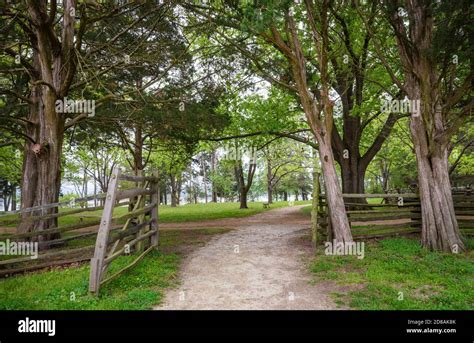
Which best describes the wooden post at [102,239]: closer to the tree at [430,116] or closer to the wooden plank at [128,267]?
the wooden plank at [128,267]

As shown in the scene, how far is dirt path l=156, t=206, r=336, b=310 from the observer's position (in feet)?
16.1

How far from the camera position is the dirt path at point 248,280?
4.90 metres

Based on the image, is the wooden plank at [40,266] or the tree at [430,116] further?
the tree at [430,116]

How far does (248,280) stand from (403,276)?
10.4 ft

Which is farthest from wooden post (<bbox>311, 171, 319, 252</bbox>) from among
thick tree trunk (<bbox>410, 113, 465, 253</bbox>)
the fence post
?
thick tree trunk (<bbox>410, 113, 465, 253</bbox>)

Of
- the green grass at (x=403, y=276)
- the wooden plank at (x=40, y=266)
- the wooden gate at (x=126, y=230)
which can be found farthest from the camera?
the wooden plank at (x=40, y=266)

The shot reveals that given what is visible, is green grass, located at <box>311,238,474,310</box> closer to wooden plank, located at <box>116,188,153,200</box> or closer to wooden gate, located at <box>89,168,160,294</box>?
wooden gate, located at <box>89,168,160,294</box>

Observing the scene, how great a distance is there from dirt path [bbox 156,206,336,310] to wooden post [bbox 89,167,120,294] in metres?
1.25

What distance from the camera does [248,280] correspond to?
19.9ft

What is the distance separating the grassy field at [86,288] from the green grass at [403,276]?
131 inches

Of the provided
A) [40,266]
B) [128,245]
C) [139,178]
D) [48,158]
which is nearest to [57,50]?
[48,158]

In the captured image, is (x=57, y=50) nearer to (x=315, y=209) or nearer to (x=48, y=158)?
(x=48, y=158)

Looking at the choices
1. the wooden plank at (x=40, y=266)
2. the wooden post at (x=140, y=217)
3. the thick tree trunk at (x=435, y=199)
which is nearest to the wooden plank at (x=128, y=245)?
the wooden post at (x=140, y=217)

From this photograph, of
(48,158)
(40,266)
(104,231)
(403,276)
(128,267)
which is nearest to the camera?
(104,231)
